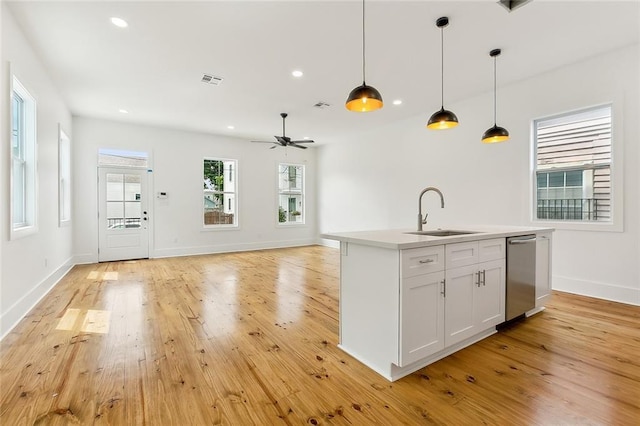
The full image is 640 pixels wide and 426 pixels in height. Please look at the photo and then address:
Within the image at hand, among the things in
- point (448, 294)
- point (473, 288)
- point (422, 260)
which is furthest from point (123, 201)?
point (473, 288)

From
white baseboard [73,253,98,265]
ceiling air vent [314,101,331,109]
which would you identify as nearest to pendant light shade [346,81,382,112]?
ceiling air vent [314,101,331,109]

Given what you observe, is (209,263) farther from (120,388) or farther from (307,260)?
(120,388)

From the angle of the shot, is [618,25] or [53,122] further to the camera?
[53,122]

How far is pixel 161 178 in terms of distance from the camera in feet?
23.1

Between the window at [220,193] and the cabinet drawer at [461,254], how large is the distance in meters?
6.70

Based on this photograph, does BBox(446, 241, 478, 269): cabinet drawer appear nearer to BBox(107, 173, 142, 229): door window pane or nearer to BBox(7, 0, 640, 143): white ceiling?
BBox(7, 0, 640, 143): white ceiling

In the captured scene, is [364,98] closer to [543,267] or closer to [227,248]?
[543,267]

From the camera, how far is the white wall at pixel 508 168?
3615mm

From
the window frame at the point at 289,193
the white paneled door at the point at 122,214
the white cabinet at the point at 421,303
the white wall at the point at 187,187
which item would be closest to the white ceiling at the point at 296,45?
the white wall at the point at 187,187

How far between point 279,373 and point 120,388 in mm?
1027

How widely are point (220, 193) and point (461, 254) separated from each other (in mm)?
6852

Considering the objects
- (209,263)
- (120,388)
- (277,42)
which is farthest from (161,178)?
(120,388)

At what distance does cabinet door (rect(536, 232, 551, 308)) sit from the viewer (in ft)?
10.4

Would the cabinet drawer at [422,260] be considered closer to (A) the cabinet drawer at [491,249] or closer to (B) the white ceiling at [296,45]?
(A) the cabinet drawer at [491,249]
